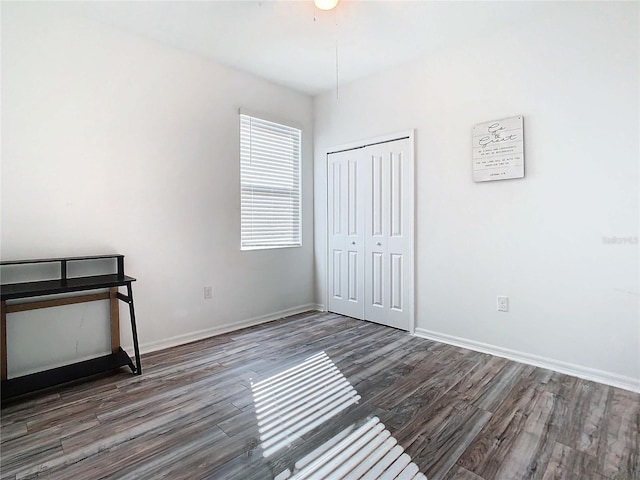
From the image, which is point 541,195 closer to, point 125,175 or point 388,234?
point 388,234

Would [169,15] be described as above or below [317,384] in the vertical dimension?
above

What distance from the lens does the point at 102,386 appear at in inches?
91.9

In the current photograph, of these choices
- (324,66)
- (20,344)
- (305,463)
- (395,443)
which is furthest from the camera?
(324,66)

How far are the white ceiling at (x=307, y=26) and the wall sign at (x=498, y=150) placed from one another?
80 cm

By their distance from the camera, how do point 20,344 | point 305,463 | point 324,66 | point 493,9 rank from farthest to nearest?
point 324,66 < point 493,9 < point 20,344 < point 305,463

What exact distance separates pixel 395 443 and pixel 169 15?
3291 mm

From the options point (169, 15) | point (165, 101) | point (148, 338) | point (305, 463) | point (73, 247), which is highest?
point (169, 15)

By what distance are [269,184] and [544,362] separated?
3.09 meters

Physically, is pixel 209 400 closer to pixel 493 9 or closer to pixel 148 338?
pixel 148 338

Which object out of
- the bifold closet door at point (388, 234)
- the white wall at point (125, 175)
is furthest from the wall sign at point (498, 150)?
the white wall at point (125, 175)

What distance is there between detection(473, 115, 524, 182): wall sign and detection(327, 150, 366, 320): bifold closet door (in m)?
1.24

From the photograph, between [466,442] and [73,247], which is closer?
[466,442]

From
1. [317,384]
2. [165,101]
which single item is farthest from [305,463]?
[165,101]

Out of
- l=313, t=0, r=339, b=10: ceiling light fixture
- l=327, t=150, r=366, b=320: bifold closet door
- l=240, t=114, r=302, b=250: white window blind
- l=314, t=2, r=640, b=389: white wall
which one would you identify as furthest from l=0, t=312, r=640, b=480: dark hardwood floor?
l=313, t=0, r=339, b=10: ceiling light fixture
